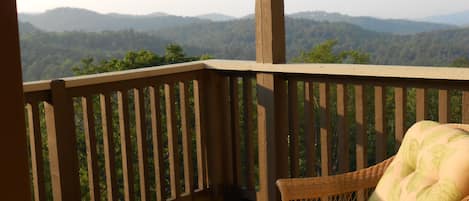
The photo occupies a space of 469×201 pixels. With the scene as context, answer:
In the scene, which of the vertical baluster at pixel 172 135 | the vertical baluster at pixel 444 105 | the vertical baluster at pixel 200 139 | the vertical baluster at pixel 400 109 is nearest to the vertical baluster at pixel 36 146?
the vertical baluster at pixel 172 135

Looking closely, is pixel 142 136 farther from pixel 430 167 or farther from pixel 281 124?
pixel 430 167

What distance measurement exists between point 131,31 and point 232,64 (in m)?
9.53

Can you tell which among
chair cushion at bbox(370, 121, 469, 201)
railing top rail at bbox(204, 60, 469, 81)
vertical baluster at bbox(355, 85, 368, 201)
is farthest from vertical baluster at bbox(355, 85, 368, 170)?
chair cushion at bbox(370, 121, 469, 201)

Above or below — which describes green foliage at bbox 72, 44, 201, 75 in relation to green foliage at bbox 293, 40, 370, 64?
below

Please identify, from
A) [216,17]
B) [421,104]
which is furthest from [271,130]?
[216,17]

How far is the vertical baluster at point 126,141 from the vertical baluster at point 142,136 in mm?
61

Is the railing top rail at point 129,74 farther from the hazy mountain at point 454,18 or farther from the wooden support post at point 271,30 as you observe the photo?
the hazy mountain at point 454,18

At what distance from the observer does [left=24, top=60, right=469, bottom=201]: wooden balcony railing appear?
311cm

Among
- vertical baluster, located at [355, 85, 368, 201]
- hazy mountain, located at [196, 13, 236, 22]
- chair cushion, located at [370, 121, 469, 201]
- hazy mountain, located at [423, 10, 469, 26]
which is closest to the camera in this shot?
chair cushion, located at [370, 121, 469, 201]

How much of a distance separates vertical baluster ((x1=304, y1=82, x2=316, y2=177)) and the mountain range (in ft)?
13.9

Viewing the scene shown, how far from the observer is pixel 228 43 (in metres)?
9.29

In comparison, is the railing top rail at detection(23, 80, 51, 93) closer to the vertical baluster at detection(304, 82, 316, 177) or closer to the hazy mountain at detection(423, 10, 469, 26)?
the vertical baluster at detection(304, 82, 316, 177)

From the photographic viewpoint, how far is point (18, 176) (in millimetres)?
1208

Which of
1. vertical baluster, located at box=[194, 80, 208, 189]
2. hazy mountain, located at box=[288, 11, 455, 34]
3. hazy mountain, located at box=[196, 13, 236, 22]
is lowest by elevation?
vertical baluster, located at box=[194, 80, 208, 189]
